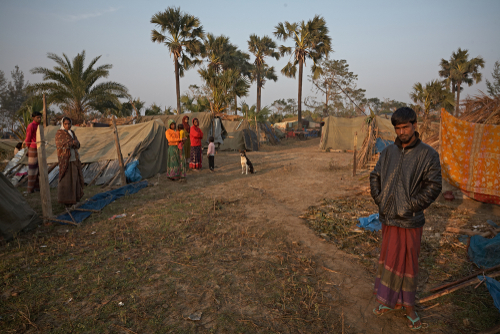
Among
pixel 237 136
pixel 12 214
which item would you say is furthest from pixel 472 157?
pixel 237 136

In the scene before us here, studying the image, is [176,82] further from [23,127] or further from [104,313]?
[104,313]

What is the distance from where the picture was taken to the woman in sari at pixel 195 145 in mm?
9002

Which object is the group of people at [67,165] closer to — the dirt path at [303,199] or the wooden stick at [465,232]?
the dirt path at [303,199]

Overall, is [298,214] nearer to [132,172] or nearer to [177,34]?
[132,172]

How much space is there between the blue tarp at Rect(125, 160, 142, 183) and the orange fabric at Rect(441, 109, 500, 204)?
771 centimetres

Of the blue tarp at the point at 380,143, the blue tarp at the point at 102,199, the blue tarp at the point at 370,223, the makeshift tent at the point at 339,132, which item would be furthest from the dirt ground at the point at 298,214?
the makeshift tent at the point at 339,132

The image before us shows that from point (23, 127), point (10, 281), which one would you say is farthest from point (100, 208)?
point (23, 127)

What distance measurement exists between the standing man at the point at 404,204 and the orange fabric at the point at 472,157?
14.0 ft

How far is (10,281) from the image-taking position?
2834 mm

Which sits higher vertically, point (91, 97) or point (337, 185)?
point (91, 97)

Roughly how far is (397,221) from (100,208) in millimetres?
5135

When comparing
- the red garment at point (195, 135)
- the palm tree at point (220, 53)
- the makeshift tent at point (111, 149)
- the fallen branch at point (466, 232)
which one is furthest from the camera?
the palm tree at point (220, 53)

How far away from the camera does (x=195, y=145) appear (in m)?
9.39

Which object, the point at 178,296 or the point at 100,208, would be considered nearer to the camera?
the point at 178,296
